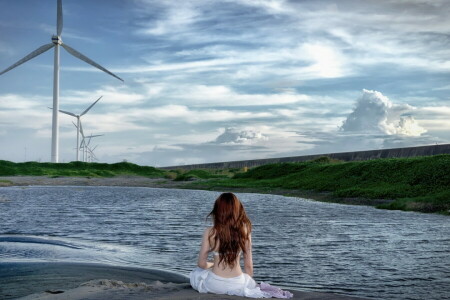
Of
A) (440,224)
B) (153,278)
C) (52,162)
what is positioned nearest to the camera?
(153,278)

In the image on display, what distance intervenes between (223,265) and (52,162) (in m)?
79.4

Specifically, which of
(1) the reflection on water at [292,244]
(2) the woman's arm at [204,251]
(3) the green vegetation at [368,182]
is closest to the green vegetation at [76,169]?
(3) the green vegetation at [368,182]

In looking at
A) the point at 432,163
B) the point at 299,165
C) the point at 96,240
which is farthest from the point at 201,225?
the point at 299,165

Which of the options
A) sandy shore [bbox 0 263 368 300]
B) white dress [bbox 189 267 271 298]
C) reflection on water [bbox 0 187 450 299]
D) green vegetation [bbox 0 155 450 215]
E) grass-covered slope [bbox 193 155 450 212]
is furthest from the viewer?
green vegetation [bbox 0 155 450 215]

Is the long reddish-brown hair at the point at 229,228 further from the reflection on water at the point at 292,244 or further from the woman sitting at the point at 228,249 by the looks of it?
the reflection on water at the point at 292,244

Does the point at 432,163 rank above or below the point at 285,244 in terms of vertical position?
above

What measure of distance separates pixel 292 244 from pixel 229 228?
739 centimetres

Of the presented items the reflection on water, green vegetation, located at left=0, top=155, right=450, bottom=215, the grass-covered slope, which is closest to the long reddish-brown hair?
the reflection on water

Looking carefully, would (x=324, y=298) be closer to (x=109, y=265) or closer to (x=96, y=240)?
(x=109, y=265)

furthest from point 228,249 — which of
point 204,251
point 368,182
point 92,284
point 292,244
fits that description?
point 368,182

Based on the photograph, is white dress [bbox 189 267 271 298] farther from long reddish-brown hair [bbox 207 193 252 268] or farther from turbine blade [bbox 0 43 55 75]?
turbine blade [bbox 0 43 55 75]

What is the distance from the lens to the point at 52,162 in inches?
3250

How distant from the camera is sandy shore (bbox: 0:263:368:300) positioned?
815cm

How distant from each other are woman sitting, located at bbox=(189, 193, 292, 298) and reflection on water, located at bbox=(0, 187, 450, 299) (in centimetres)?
241
